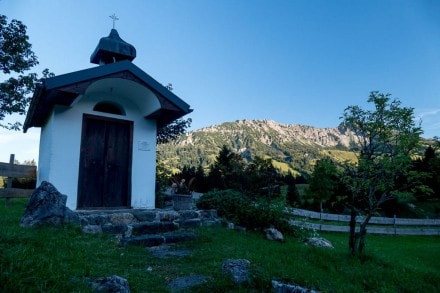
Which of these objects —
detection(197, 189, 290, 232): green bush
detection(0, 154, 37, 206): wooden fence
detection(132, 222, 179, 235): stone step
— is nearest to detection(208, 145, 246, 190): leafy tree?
detection(197, 189, 290, 232): green bush

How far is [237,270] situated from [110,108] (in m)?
7.28

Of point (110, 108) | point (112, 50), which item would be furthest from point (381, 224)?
→ point (112, 50)

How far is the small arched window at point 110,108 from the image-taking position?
978cm

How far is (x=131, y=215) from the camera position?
8008 mm

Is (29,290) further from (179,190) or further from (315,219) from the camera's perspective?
(315,219)

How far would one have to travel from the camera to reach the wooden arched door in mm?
9109

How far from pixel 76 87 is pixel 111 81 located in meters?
1.13

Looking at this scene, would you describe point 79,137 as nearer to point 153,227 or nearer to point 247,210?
point 153,227

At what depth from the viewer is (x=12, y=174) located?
1117 cm

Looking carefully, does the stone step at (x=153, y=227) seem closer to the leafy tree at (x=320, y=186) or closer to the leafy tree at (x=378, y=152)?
the leafy tree at (x=378, y=152)

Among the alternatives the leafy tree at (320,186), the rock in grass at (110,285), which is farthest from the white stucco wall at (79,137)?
the leafy tree at (320,186)

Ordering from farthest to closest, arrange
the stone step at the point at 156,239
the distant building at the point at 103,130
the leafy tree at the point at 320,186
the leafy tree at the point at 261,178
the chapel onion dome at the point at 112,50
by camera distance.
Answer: the leafy tree at the point at 320,186 < the leafy tree at the point at 261,178 < the chapel onion dome at the point at 112,50 < the distant building at the point at 103,130 < the stone step at the point at 156,239

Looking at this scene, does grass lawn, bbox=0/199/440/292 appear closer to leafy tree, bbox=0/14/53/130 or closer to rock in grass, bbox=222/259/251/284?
rock in grass, bbox=222/259/251/284

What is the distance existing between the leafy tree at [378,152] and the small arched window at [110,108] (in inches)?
259
